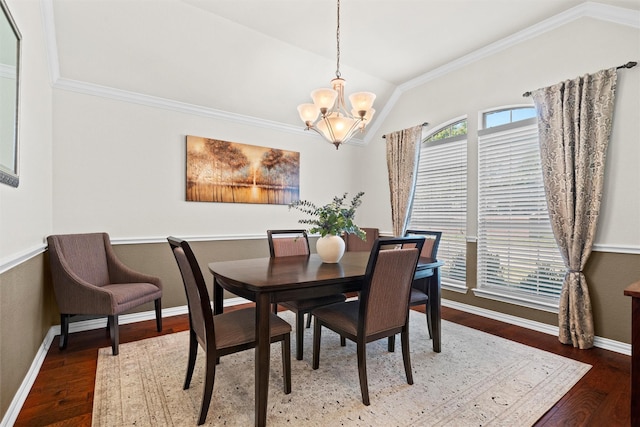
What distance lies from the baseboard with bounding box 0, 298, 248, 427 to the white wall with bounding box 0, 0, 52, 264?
0.81m

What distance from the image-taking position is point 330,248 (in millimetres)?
2441

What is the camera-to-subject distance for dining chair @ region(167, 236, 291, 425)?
1641mm

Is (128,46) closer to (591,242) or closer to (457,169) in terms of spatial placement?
(457,169)

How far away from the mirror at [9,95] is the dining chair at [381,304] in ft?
6.34

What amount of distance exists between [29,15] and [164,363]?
2567 mm

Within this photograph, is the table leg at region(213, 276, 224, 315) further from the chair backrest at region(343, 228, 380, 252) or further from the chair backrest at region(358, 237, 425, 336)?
the chair backrest at region(343, 228, 380, 252)

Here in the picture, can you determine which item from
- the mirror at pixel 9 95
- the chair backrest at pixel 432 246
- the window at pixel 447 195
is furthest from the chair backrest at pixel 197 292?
the window at pixel 447 195

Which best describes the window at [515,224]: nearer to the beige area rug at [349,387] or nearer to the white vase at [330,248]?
the beige area rug at [349,387]

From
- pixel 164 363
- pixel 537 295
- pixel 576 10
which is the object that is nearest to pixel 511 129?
pixel 576 10

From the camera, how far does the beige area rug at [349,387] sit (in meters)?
1.74

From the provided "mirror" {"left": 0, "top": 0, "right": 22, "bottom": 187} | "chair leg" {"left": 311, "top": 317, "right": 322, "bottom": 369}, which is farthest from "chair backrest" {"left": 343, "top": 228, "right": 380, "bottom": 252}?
"mirror" {"left": 0, "top": 0, "right": 22, "bottom": 187}

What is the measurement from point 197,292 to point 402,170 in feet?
11.2

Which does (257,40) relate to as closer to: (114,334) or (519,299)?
(114,334)

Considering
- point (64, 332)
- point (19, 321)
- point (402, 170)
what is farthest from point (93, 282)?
point (402, 170)
